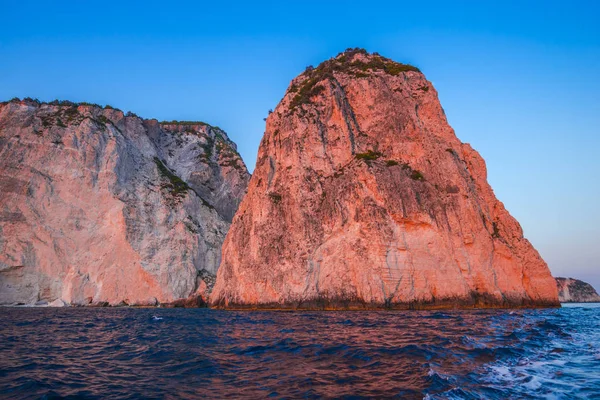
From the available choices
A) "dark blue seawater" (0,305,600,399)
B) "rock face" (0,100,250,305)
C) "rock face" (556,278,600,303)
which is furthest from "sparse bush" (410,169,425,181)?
"rock face" (556,278,600,303)

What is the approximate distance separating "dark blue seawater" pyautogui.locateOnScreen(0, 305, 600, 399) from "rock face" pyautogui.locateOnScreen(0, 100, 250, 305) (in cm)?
4027

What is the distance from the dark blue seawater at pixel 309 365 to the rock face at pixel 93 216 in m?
40.3

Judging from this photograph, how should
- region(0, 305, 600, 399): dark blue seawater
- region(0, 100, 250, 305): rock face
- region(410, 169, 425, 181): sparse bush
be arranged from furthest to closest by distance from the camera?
region(0, 100, 250, 305): rock face < region(410, 169, 425, 181): sparse bush < region(0, 305, 600, 399): dark blue seawater

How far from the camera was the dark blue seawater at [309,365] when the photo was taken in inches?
315

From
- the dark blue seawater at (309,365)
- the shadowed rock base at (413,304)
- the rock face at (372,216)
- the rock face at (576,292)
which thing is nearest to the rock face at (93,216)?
the rock face at (372,216)

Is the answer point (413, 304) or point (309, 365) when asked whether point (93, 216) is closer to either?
point (413, 304)

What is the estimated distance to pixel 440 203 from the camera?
134ft

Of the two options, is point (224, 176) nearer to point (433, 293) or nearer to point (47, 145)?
point (47, 145)

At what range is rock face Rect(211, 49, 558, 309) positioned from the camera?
122ft

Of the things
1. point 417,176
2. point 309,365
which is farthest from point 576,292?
point 309,365

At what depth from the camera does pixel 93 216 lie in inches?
2256

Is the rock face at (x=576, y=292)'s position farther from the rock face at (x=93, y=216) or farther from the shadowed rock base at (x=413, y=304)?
the rock face at (x=93, y=216)

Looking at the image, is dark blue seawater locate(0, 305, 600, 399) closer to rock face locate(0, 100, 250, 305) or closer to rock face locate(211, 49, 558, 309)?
rock face locate(211, 49, 558, 309)

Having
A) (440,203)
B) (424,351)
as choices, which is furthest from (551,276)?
(424,351)
